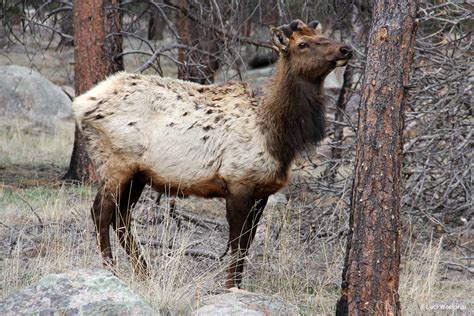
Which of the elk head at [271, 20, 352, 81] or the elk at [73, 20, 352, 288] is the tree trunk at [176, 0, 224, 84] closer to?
the elk at [73, 20, 352, 288]

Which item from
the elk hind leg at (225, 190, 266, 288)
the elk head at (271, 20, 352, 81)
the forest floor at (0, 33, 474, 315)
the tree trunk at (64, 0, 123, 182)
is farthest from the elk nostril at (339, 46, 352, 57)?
the tree trunk at (64, 0, 123, 182)

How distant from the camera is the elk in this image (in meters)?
7.44

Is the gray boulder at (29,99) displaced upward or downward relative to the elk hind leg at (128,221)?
downward

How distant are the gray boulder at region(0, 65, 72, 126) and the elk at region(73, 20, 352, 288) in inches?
493

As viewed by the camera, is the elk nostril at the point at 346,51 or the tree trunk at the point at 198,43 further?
the tree trunk at the point at 198,43

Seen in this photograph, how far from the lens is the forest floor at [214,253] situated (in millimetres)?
6702

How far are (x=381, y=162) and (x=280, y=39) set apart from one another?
239 cm

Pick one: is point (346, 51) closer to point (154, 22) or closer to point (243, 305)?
point (243, 305)

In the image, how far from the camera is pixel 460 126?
368 inches

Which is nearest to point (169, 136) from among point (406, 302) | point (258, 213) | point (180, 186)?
point (180, 186)

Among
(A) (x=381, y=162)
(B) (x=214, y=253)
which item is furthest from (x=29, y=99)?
(A) (x=381, y=162)

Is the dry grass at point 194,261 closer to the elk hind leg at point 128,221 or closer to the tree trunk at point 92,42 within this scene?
the elk hind leg at point 128,221

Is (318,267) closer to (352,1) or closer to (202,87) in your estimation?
(202,87)

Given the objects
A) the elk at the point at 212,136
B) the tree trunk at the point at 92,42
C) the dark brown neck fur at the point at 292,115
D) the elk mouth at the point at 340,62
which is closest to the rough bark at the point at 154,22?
the tree trunk at the point at 92,42
